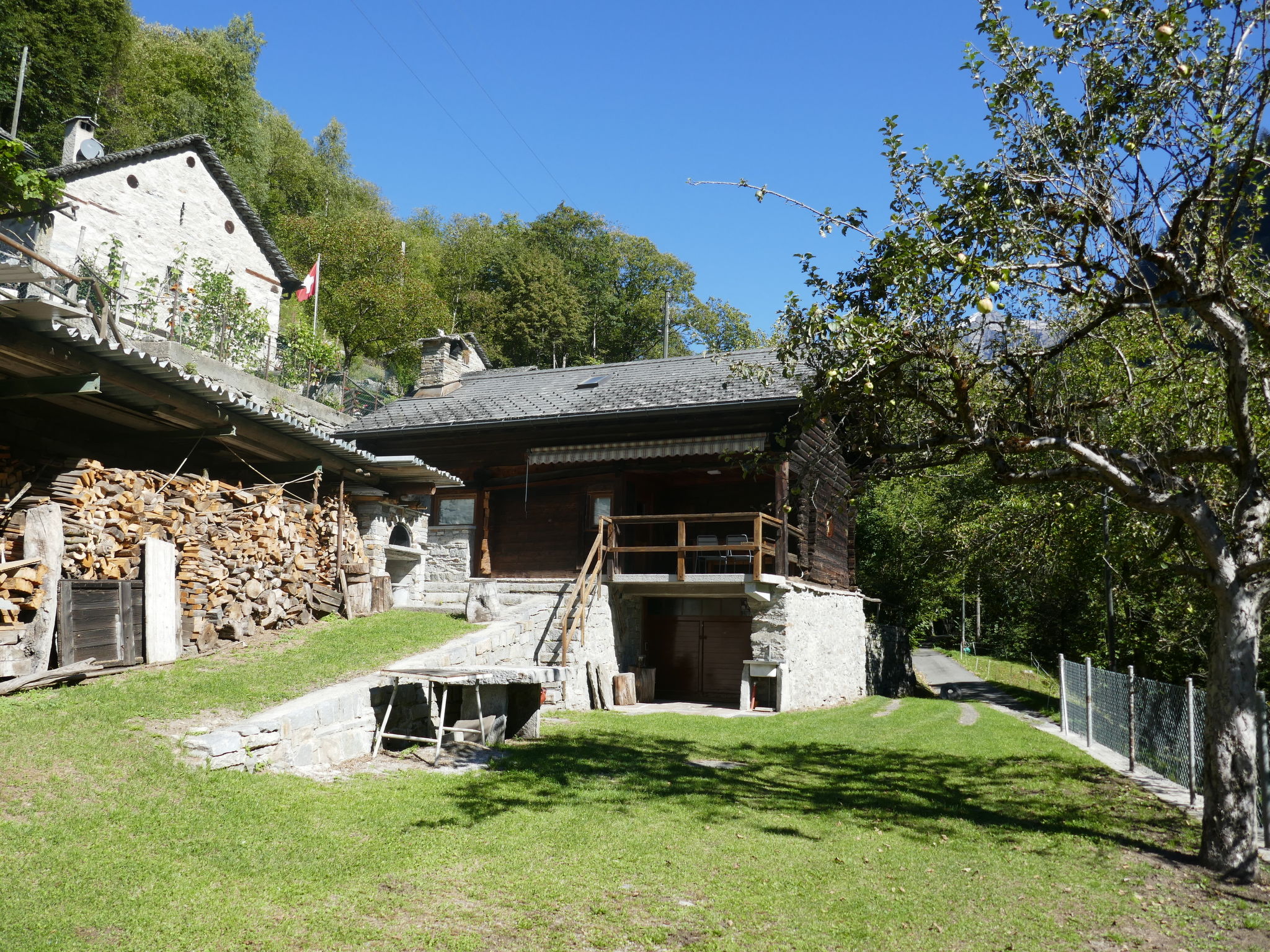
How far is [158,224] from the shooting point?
24125 mm

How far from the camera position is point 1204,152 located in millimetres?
7250

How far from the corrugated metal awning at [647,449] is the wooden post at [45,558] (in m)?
9.66

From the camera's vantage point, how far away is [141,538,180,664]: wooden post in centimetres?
945

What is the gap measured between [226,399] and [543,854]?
684 centimetres

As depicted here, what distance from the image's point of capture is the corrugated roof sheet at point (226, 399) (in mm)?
8148

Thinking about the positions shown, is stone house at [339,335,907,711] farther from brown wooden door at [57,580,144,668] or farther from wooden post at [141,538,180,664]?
brown wooden door at [57,580,144,668]

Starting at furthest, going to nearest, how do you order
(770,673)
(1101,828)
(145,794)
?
(770,673)
(1101,828)
(145,794)

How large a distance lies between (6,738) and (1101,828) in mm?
8990

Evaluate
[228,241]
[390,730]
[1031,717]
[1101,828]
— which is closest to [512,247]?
[228,241]

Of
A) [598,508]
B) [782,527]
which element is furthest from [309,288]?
[782,527]

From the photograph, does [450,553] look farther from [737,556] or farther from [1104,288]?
[1104,288]

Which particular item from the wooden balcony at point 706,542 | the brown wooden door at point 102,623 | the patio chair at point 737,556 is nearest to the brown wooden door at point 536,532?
the wooden balcony at point 706,542

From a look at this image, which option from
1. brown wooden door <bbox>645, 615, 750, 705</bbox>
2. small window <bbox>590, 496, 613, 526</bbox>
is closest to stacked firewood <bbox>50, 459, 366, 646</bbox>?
small window <bbox>590, 496, 613, 526</bbox>

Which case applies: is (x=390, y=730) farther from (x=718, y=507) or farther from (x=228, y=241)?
(x=228, y=241)
